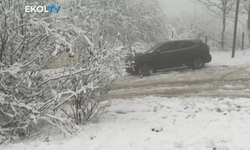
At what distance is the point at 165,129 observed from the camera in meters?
5.01

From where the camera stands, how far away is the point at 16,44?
16.7 feet

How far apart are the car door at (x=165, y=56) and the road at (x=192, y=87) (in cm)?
128

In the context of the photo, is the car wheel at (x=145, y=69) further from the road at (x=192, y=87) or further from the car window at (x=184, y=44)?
the car window at (x=184, y=44)

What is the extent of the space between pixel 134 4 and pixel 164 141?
12.3 meters

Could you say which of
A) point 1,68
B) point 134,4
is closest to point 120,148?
point 1,68

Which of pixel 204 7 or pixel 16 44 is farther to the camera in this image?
pixel 204 7

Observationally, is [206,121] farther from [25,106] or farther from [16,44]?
[16,44]

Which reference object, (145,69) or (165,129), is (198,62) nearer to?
(145,69)

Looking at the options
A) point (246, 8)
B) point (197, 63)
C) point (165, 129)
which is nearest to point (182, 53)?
point (197, 63)

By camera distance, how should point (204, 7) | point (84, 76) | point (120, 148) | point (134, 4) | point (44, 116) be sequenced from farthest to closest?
point (204, 7) < point (134, 4) < point (84, 76) < point (44, 116) < point (120, 148)

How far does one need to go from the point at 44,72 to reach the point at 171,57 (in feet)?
26.4

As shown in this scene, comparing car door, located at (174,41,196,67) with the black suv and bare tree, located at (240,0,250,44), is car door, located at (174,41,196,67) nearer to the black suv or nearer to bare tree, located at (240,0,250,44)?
the black suv

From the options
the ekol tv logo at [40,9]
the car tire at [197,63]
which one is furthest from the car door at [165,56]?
the ekol tv logo at [40,9]

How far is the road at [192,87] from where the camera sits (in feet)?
26.4
